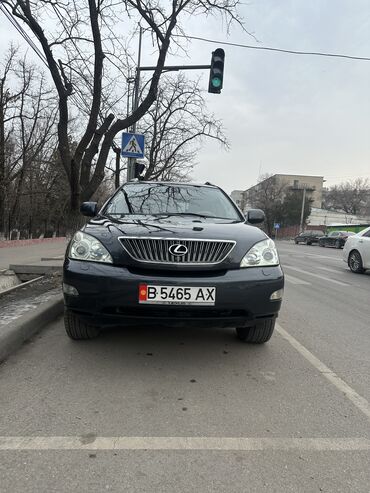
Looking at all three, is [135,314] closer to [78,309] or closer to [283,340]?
[78,309]

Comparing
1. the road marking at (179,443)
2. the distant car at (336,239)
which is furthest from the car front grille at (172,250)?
the distant car at (336,239)

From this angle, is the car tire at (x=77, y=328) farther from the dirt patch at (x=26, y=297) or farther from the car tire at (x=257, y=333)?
the car tire at (x=257, y=333)

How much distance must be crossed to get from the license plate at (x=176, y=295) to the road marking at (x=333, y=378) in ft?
4.05

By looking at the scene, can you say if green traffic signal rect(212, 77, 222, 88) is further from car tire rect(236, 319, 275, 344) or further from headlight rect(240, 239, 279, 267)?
car tire rect(236, 319, 275, 344)

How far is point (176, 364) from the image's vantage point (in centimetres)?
361

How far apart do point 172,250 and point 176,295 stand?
0.37 meters

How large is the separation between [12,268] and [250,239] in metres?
5.90

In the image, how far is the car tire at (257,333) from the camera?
3979 millimetres

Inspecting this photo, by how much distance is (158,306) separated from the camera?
3.21 m

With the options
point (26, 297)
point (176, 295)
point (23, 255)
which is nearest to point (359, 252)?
point (26, 297)

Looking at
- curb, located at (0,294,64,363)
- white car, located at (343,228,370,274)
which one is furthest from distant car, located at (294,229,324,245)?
curb, located at (0,294,64,363)

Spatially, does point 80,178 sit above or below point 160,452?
above

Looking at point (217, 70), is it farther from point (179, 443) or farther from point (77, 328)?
point (179, 443)

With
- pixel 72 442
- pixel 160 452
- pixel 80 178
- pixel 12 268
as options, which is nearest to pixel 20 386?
pixel 72 442
